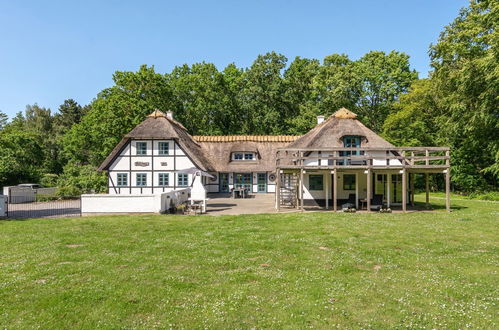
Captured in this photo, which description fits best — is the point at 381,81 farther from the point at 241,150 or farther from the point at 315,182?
the point at 315,182

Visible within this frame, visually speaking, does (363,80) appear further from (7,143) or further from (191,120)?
(7,143)

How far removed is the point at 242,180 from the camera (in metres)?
33.1

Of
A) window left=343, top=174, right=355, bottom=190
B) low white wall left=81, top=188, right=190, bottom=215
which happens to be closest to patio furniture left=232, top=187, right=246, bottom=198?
window left=343, top=174, right=355, bottom=190

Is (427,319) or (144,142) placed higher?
(144,142)

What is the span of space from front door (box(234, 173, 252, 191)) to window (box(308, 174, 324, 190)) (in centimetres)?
1127

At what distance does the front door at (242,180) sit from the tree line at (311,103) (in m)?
11.5

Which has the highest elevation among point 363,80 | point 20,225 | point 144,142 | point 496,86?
point 363,80

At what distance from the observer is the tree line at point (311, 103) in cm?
2695

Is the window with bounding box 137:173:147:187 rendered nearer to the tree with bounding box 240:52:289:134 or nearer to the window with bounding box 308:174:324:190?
the window with bounding box 308:174:324:190

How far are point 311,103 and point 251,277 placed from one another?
37.5m

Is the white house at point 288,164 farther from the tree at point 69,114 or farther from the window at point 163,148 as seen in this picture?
the tree at point 69,114

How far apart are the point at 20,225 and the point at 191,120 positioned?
32.3m

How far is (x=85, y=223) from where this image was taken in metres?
14.2

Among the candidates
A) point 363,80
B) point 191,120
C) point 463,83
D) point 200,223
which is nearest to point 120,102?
point 191,120
